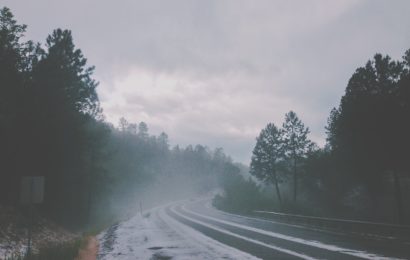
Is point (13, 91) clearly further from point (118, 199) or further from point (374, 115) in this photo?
point (118, 199)

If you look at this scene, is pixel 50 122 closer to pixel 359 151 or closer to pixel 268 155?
pixel 359 151

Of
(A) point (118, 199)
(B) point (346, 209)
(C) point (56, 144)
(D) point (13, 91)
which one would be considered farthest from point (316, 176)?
(A) point (118, 199)

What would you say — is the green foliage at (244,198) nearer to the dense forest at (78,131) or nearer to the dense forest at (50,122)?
the dense forest at (78,131)

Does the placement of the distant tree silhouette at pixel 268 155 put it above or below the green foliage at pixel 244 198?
above

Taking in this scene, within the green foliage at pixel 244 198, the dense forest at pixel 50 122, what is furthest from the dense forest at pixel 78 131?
the green foliage at pixel 244 198

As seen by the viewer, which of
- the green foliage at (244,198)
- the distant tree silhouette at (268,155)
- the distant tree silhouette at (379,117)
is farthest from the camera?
the distant tree silhouette at (268,155)

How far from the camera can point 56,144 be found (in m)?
28.5

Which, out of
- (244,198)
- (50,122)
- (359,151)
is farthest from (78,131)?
(244,198)

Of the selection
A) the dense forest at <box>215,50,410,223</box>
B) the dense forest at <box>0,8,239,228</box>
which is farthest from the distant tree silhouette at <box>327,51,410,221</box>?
the dense forest at <box>0,8,239,228</box>

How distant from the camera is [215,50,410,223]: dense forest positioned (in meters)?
29.3

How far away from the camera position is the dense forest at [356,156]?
2933cm

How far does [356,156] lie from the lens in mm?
34000

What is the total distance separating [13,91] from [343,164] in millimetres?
30901

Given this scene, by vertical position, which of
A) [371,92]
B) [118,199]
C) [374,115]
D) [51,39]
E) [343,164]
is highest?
[51,39]
